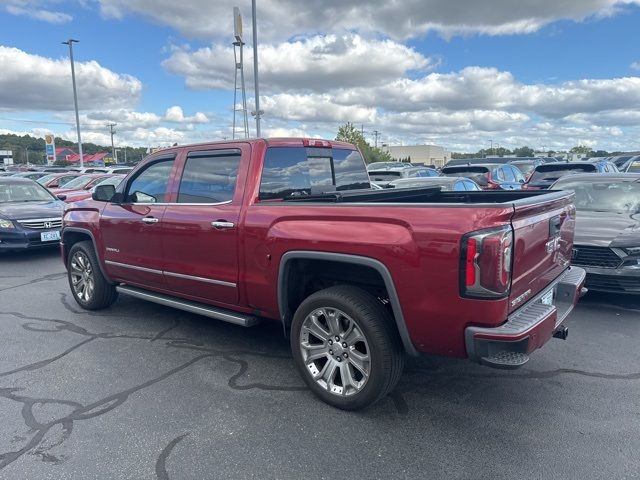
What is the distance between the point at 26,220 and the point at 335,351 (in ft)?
26.4

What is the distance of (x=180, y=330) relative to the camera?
5059mm

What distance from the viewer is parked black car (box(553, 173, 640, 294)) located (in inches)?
206

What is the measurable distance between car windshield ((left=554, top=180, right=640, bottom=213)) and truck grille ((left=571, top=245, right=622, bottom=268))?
1.42 m


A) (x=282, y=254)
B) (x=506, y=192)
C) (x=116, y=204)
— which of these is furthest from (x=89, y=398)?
(x=506, y=192)

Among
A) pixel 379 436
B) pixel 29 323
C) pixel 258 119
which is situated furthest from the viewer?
pixel 258 119

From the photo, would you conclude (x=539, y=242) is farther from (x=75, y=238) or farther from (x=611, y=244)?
(x=75, y=238)

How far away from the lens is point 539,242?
10.3 ft

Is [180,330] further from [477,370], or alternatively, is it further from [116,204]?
[477,370]

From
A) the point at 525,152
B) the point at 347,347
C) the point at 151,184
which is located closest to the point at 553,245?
the point at 347,347

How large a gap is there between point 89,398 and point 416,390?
98.8 inches

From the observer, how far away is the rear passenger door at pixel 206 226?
3939 mm

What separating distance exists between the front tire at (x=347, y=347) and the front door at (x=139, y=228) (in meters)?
1.88

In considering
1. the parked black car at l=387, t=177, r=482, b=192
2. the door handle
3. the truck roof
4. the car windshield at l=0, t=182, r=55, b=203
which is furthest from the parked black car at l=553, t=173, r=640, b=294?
the car windshield at l=0, t=182, r=55, b=203

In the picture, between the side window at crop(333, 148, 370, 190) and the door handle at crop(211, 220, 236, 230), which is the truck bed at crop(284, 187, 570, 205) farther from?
the door handle at crop(211, 220, 236, 230)
